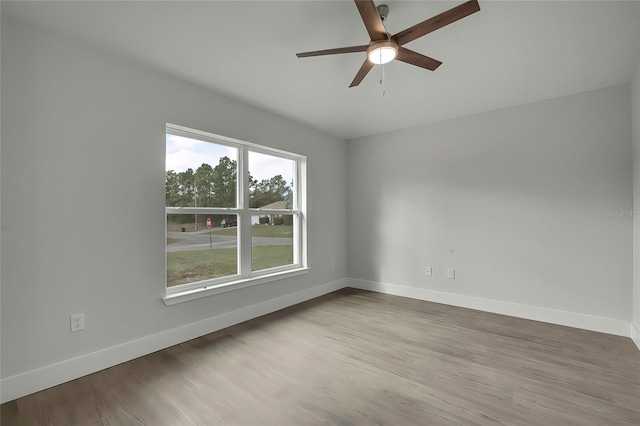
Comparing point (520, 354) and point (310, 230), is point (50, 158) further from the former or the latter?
point (520, 354)

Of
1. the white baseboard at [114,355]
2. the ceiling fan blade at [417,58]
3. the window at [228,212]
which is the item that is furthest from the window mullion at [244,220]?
the ceiling fan blade at [417,58]

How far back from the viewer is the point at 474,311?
11.9ft

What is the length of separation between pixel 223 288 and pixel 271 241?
38.6 inches

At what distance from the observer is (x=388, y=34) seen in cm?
183

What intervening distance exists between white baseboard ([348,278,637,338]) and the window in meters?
1.53

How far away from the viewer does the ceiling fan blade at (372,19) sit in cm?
151

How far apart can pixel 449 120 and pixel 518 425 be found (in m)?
3.45

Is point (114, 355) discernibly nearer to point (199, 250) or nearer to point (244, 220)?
point (199, 250)

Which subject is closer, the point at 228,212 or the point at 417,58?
the point at 417,58

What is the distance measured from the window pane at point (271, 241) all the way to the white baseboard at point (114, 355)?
0.52 metres

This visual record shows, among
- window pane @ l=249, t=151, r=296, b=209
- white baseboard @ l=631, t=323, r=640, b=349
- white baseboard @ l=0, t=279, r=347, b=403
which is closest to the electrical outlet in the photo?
white baseboard @ l=0, t=279, r=347, b=403

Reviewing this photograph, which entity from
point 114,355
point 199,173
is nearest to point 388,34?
point 199,173

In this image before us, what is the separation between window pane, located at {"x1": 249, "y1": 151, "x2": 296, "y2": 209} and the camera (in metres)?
3.61

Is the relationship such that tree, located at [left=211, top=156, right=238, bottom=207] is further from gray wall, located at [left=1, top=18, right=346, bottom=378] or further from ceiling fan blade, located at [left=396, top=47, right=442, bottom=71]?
ceiling fan blade, located at [left=396, top=47, right=442, bottom=71]
